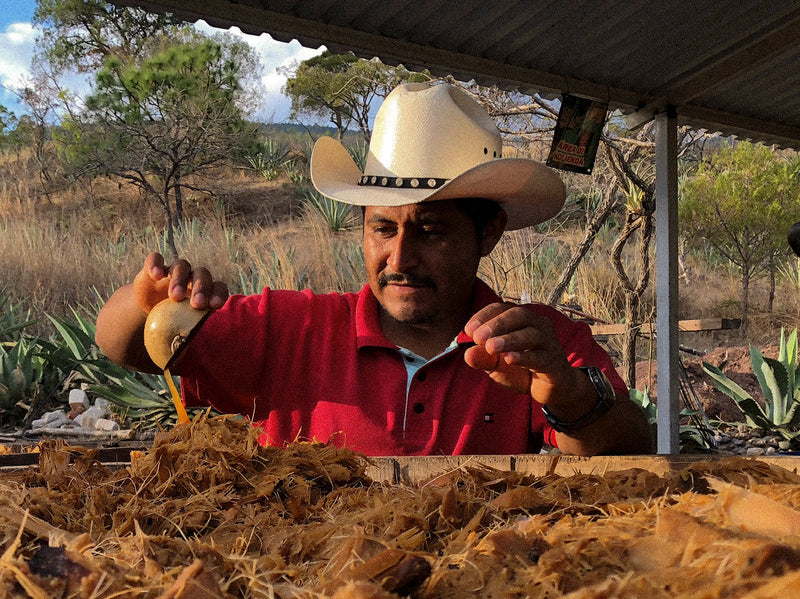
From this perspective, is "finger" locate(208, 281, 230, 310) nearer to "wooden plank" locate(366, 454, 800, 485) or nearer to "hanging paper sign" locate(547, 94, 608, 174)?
"wooden plank" locate(366, 454, 800, 485)

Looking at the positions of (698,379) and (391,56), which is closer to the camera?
(391,56)

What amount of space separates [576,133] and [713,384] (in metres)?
5.09

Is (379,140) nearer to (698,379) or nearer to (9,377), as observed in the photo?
(9,377)

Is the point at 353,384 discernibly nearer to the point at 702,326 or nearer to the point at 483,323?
the point at 483,323

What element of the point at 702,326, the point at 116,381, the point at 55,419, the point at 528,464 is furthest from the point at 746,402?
the point at 55,419

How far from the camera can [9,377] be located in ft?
19.3

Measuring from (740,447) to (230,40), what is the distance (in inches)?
1088

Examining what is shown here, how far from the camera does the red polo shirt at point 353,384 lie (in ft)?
6.72

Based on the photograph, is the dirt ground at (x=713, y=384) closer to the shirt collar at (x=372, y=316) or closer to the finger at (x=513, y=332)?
the shirt collar at (x=372, y=316)

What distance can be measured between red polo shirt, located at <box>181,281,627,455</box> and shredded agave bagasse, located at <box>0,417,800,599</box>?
73cm

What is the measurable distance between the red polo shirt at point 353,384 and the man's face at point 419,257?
143 millimetres

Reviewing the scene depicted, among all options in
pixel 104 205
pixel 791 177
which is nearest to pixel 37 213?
pixel 104 205

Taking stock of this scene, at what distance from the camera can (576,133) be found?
3738 millimetres

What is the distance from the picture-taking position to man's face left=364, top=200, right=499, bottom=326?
200 cm
